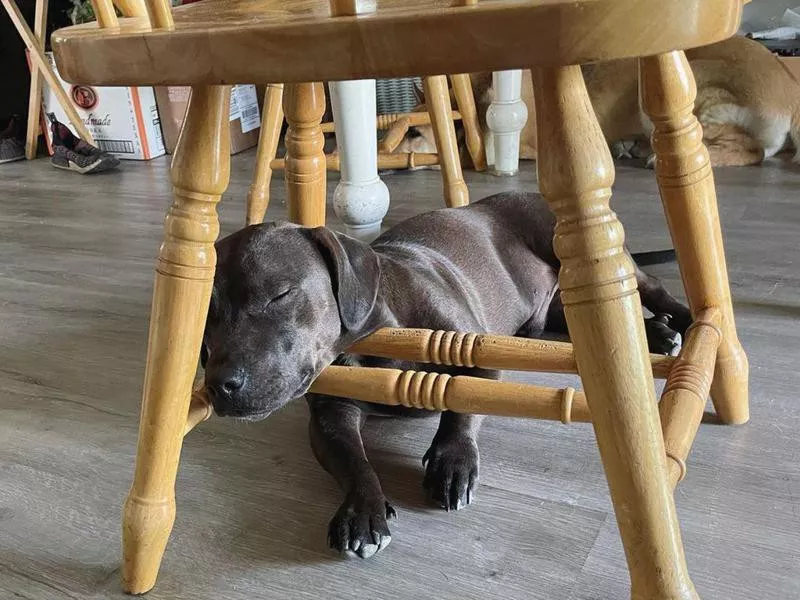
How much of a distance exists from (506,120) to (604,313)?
1761mm

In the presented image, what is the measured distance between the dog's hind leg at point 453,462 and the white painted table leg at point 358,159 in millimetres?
676

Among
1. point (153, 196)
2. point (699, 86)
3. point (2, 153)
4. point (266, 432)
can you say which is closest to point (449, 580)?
point (266, 432)

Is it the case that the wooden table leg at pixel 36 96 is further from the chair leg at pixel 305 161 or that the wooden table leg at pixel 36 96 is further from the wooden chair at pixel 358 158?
the chair leg at pixel 305 161

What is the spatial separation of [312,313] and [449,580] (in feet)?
1.04

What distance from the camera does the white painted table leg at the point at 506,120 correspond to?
2.24 metres

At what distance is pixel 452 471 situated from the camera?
921 mm

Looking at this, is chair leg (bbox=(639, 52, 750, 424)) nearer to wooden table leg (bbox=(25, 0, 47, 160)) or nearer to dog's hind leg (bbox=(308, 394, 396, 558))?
dog's hind leg (bbox=(308, 394, 396, 558))

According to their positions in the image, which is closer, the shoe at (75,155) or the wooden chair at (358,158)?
the wooden chair at (358,158)

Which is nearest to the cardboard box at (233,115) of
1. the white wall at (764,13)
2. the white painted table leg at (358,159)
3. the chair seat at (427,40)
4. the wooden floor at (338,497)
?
the white painted table leg at (358,159)

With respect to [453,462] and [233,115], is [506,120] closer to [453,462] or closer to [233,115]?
[233,115]

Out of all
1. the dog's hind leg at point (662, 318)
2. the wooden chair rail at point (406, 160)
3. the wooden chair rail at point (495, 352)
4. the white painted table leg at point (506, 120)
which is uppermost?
the wooden chair rail at point (495, 352)

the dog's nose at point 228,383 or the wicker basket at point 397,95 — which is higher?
the dog's nose at point 228,383

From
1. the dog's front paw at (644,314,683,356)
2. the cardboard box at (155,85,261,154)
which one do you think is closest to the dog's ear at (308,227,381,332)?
the dog's front paw at (644,314,683,356)

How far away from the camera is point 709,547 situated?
81 centimetres
